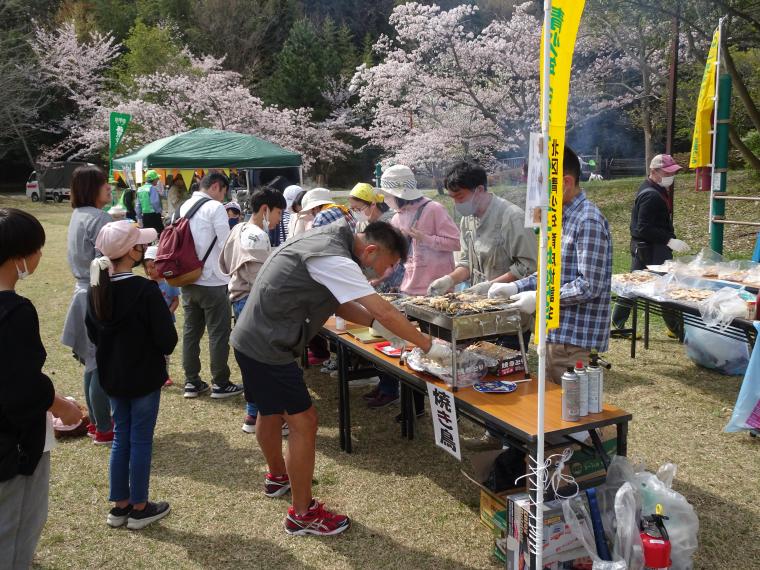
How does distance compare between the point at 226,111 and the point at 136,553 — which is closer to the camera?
the point at 136,553

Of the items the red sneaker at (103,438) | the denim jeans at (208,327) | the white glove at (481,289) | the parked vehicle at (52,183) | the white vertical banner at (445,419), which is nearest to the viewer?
the white vertical banner at (445,419)

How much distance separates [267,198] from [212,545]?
257 cm

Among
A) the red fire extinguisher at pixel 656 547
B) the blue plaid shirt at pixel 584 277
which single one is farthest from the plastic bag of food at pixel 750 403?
the red fire extinguisher at pixel 656 547

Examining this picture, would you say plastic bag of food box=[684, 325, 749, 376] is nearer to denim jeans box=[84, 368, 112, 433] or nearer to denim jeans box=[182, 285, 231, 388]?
denim jeans box=[182, 285, 231, 388]

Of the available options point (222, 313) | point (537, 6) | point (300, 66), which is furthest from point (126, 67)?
point (222, 313)

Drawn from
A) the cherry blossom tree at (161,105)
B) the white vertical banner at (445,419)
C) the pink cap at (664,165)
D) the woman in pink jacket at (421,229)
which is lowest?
the white vertical banner at (445,419)

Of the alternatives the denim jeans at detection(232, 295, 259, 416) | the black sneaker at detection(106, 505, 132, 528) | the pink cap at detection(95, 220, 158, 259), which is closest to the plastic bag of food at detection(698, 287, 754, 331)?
the denim jeans at detection(232, 295, 259, 416)

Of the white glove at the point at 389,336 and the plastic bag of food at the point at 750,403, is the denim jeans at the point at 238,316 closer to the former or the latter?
the white glove at the point at 389,336

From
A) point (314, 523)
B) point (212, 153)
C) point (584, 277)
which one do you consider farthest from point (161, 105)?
point (584, 277)

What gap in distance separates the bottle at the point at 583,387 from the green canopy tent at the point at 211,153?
8934 millimetres

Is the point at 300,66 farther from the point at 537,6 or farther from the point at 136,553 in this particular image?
the point at 136,553

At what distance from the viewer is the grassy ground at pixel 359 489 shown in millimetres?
3002

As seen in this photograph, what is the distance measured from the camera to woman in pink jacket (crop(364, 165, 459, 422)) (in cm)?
442

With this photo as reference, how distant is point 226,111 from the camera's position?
2362 cm
